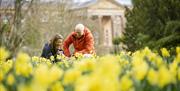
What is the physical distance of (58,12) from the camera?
50.9m

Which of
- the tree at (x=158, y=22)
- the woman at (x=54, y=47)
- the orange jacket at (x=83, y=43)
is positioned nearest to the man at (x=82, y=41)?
the orange jacket at (x=83, y=43)

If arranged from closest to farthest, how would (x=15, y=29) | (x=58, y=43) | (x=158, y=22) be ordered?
(x=58, y=43)
(x=158, y=22)
(x=15, y=29)

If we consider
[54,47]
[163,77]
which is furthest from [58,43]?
[163,77]

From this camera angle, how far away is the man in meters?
12.6

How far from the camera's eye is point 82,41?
12922 mm

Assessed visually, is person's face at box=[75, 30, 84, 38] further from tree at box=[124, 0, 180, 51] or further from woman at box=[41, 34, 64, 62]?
tree at box=[124, 0, 180, 51]

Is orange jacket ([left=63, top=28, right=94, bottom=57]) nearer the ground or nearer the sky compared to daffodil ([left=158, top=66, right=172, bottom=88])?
nearer the ground

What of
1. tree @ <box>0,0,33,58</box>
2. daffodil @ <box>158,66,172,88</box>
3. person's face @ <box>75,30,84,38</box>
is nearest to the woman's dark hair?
person's face @ <box>75,30,84,38</box>

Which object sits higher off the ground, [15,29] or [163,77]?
[163,77]

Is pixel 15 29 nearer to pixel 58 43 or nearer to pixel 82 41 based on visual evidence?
pixel 82 41

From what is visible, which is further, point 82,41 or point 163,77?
point 82,41

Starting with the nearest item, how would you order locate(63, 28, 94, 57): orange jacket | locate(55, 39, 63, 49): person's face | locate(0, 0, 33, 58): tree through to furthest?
locate(55, 39, 63, 49): person's face
locate(63, 28, 94, 57): orange jacket
locate(0, 0, 33, 58): tree

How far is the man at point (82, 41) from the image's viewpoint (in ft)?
41.4

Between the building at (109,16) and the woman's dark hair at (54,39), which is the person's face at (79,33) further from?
the building at (109,16)
